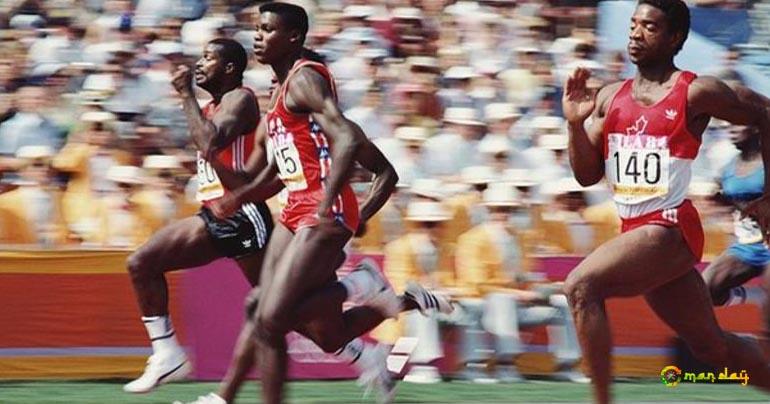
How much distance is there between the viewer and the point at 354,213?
862 cm

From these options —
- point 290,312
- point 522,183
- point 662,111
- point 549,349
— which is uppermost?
point 662,111

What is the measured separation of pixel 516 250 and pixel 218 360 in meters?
2.19

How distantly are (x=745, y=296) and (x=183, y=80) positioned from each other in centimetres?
420

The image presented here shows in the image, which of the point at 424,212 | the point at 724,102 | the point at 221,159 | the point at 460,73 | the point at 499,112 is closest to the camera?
the point at 724,102

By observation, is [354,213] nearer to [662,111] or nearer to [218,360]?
[662,111]

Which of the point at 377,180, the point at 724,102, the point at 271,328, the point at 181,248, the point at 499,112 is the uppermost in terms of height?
the point at 724,102

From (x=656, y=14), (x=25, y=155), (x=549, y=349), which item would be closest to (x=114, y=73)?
(x=25, y=155)

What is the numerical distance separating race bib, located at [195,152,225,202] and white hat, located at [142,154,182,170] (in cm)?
277

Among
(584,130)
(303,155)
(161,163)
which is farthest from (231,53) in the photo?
A: (161,163)

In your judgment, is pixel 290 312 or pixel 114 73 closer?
pixel 290 312

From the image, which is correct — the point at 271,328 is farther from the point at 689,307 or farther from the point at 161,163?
the point at 161,163

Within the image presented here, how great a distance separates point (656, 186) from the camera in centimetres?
812

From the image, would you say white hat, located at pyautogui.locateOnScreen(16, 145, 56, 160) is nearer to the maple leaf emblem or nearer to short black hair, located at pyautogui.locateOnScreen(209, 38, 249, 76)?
short black hair, located at pyautogui.locateOnScreen(209, 38, 249, 76)

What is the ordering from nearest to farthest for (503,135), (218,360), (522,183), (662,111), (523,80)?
1. (662,111)
2. (218,360)
3. (522,183)
4. (503,135)
5. (523,80)
